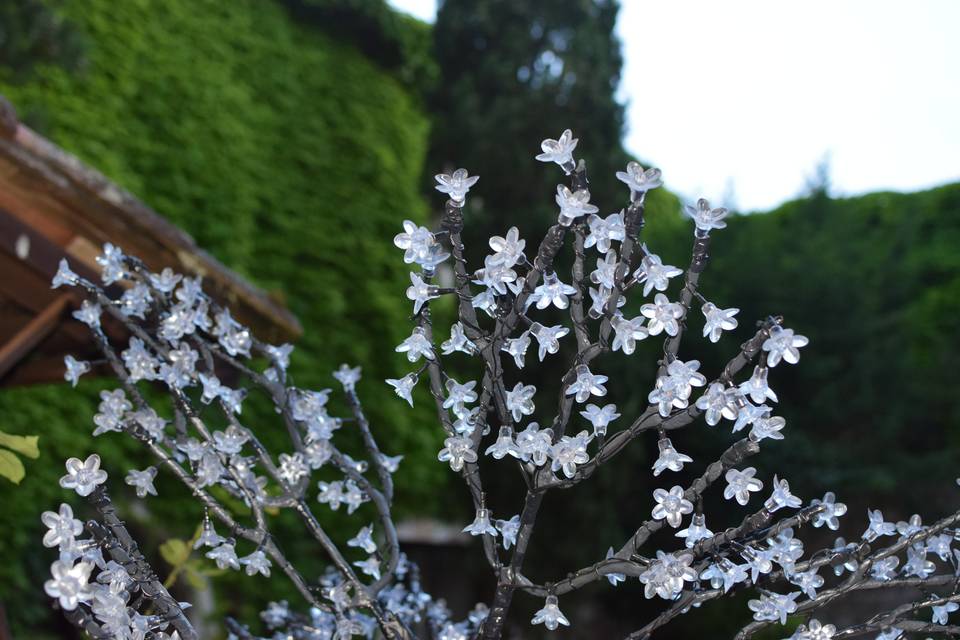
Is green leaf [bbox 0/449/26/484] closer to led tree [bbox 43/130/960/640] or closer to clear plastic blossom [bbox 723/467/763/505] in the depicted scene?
led tree [bbox 43/130/960/640]

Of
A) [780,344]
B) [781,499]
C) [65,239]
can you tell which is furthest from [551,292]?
[65,239]

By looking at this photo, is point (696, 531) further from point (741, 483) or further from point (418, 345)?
point (418, 345)

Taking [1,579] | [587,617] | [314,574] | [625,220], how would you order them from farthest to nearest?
[587,617] < [314,574] < [1,579] < [625,220]

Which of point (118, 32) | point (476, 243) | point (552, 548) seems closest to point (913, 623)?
point (552, 548)

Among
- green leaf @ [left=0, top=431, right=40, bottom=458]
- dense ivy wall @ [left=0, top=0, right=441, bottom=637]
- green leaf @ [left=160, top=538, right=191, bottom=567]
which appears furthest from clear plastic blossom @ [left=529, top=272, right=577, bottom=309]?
dense ivy wall @ [left=0, top=0, right=441, bottom=637]

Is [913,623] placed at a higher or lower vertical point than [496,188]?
lower

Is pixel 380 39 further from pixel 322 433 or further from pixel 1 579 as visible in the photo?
pixel 322 433
